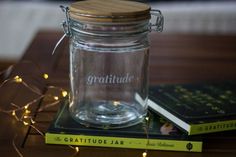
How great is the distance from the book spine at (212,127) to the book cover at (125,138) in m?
0.01

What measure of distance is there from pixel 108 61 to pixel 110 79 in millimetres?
39

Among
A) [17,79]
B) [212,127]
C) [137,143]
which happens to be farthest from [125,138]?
[17,79]

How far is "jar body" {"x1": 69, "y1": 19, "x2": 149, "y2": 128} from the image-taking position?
738 millimetres

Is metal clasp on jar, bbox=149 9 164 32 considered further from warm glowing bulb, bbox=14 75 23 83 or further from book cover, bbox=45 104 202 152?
warm glowing bulb, bbox=14 75 23 83

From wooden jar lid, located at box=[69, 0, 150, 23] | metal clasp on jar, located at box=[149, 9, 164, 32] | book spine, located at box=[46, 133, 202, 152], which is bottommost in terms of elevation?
book spine, located at box=[46, 133, 202, 152]

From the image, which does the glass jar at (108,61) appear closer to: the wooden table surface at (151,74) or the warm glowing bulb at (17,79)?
the wooden table surface at (151,74)

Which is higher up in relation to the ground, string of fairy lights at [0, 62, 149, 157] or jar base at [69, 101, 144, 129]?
jar base at [69, 101, 144, 129]

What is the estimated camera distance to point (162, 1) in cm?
213

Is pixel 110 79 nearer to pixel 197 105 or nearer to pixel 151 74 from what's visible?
pixel 197 105

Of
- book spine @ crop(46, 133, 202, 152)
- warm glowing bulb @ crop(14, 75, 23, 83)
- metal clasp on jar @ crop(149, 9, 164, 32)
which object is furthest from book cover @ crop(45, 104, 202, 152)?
warm glowing bulb @ crop(14, 75, 23, 83)

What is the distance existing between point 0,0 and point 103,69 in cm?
150

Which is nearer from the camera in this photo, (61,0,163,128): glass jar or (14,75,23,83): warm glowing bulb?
(61,0,163,128): glass jar

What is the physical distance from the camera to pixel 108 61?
79 centimetres

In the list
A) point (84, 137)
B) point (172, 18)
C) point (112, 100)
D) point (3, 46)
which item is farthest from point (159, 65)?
point (3, 46)
